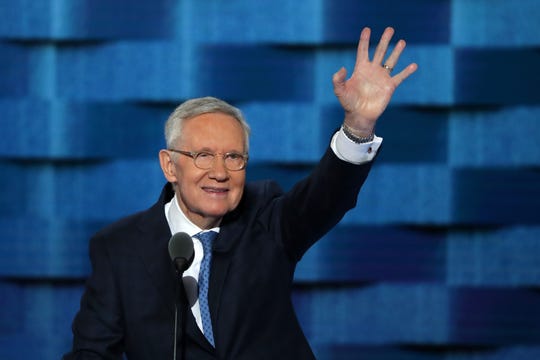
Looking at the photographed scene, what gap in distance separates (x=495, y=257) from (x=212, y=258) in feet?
3.68

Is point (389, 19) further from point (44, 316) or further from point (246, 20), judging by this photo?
point (44, 316)

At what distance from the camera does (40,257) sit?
8.14ft

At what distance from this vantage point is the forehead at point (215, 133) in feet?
5.39

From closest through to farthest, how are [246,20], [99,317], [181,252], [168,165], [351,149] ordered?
[181,252] → [351,149] → [99,317] → [168,165] → [246,20]

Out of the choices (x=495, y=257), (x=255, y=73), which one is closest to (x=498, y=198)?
(x=495, y=257)

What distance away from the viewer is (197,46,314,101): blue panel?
8.00ft

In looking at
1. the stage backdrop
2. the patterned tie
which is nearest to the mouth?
the patterned tie

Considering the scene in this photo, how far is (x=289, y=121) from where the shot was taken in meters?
2.45

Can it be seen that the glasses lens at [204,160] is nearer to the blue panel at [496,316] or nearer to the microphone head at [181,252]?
the microphone head at [181,252]

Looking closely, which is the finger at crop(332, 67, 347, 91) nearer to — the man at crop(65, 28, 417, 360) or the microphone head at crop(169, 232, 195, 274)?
the man at crop(65, 28, 417, 360)

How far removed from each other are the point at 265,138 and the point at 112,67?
0.48 metres

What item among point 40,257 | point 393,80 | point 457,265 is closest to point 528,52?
point 457,265

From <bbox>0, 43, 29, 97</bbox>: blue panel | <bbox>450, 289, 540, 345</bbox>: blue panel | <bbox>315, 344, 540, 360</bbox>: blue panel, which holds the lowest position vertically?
<bbox>315, 344, 540, 360</bbox>: blue panel

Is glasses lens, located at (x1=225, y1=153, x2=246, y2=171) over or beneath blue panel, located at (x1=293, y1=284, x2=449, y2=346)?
over
